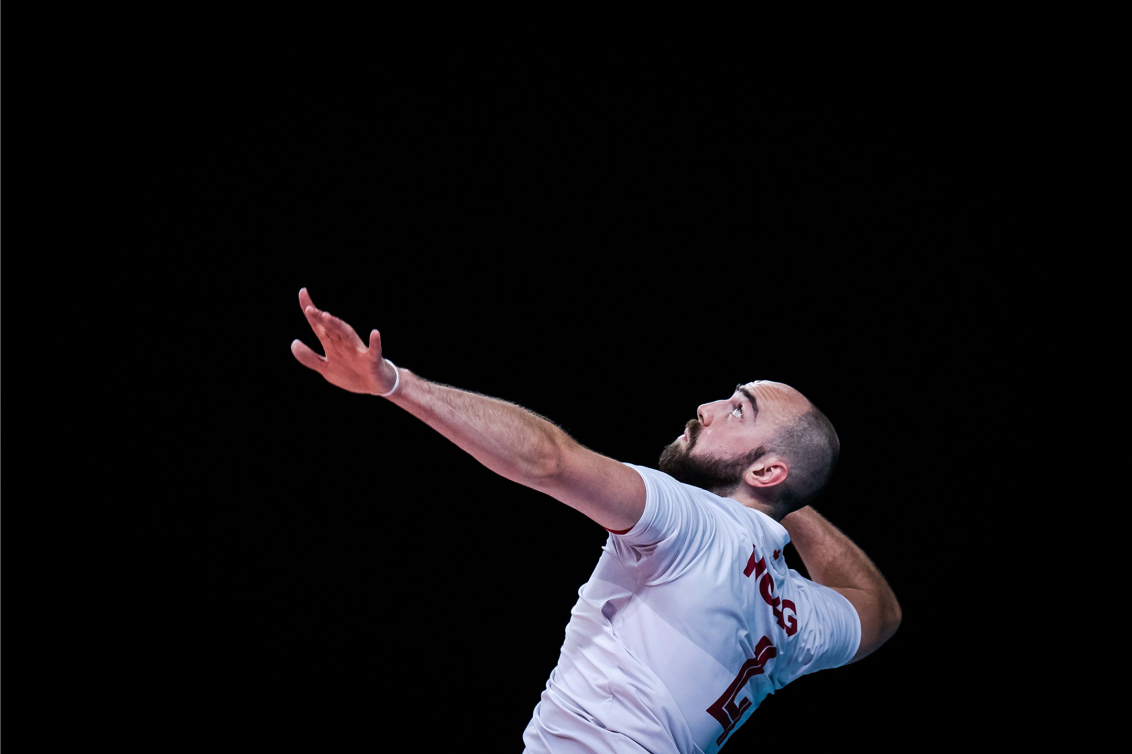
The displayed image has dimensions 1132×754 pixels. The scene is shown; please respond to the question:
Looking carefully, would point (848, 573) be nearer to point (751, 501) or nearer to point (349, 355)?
point (751, 501)

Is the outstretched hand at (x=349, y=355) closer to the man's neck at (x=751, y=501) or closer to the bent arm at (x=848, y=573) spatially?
the man's neck at (x=751, y=501)

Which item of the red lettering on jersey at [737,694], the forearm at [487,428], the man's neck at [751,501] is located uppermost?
the forearm at [487,428]

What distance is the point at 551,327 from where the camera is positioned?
270cm

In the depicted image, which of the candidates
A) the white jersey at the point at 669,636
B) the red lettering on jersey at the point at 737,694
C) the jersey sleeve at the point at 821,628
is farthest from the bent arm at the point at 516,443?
the jersey sleeve at the point at 821,628

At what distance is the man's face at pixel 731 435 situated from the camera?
66.6 inches

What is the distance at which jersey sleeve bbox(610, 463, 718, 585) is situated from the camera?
1.31 m

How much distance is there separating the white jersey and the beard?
0.14 meters

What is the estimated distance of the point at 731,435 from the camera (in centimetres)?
171

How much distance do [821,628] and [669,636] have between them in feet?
1.35

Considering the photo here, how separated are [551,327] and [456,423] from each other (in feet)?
5.18

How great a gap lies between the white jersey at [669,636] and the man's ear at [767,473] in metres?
0.12

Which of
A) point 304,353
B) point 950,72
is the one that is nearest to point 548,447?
point 304,353

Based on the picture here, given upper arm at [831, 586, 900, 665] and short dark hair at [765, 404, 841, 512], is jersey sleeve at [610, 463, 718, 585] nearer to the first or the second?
short dark hair at [765, 404, 841, 512]

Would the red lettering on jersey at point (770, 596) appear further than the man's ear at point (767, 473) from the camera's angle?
No
